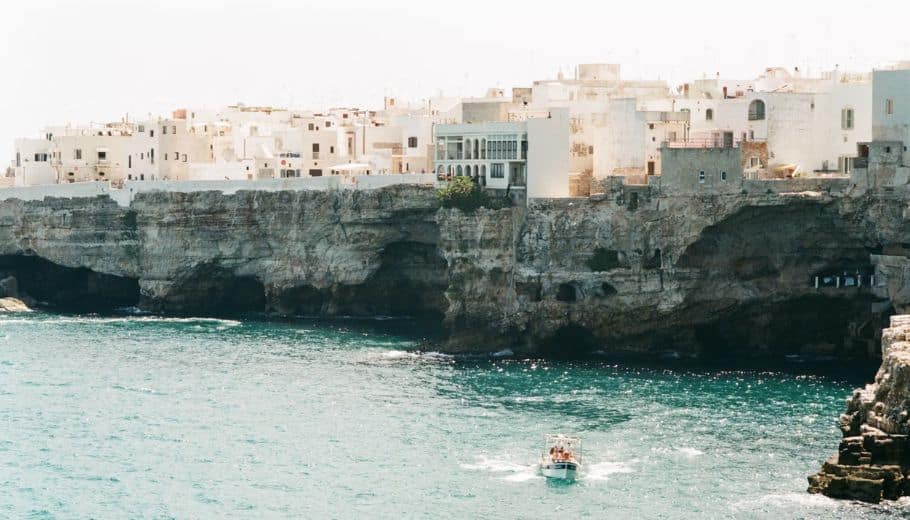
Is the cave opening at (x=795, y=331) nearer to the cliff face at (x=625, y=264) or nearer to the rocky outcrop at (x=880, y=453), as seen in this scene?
the cliff face at (x=625, y=264)

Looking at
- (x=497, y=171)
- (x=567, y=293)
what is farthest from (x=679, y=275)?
(x=497, y=171)

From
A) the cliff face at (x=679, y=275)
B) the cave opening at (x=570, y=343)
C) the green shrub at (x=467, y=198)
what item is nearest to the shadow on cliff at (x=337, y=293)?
the green shrub at (x=467, y=198)

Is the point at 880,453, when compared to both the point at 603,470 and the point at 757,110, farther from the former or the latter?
the point at 757,110

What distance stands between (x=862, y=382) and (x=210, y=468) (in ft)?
96.4

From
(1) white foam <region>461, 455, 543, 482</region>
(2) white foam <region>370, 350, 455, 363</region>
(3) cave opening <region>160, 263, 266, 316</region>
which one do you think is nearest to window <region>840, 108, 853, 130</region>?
(2) white foam <region>370, 350, 455, 363</region>

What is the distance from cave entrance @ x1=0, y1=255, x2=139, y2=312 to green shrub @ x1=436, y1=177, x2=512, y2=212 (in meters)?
27.9

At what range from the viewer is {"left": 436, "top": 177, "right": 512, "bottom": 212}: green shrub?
3634 inches

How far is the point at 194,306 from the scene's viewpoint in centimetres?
10875

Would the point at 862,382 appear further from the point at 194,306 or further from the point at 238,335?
the point at 194,306

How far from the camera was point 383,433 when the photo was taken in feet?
226

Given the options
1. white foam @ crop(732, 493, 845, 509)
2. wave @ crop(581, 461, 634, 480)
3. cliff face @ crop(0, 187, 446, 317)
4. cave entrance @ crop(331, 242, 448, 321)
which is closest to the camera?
white foam @ crop(732, 493, 845, 509)

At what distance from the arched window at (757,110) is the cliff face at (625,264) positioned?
345 inches

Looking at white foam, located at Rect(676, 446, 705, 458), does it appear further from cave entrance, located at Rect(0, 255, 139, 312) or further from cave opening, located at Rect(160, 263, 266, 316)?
cave entrance, located at Rect(0, 255, 139, 312)

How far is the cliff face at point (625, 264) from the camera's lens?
278 feet
